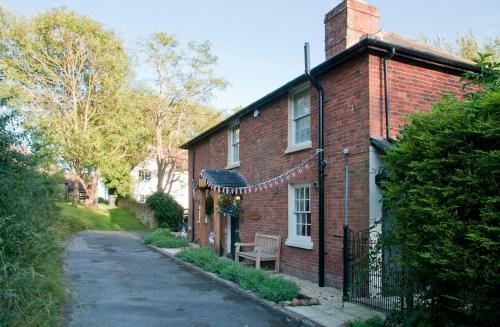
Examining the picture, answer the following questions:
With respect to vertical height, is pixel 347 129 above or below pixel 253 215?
above

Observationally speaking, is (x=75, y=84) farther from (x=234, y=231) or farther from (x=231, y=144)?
(x=234, y=231)

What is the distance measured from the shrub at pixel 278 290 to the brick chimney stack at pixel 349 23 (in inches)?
244

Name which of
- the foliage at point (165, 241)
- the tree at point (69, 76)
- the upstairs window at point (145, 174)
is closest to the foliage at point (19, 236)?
the foliage at point (165, 241)

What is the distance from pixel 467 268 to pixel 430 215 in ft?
2.49

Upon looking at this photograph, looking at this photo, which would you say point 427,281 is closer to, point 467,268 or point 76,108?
point 467,268

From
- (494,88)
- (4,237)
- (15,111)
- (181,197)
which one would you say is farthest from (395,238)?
(181,197)

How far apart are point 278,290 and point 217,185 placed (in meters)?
5.72

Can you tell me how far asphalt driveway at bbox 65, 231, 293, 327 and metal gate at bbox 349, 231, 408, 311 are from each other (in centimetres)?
153

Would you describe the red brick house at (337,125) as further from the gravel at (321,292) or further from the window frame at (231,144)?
the window frame at (231,144)

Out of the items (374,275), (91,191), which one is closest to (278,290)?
(374,275)

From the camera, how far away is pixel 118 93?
31094 millimetres

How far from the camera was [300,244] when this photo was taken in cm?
1056

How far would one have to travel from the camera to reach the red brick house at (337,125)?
8578 millimetres

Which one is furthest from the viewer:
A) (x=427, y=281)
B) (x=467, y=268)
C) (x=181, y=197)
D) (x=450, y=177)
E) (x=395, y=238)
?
(x=181, y=197)
